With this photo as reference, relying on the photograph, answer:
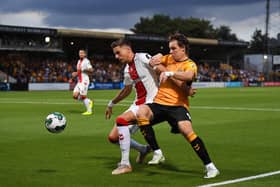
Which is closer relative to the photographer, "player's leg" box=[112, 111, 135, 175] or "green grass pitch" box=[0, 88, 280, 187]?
"green grass pitch" box=[0, 88, 280, 187]

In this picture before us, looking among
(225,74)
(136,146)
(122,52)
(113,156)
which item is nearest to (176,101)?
(122,52)

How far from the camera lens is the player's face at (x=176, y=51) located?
323 inches

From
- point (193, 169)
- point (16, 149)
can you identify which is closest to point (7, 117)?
point (16, 149)

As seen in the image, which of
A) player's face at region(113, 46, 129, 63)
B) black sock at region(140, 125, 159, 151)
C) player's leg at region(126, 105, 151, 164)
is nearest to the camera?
black sock at region(140, 125, 159, 151)

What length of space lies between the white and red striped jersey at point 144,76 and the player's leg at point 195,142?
3.06 feet

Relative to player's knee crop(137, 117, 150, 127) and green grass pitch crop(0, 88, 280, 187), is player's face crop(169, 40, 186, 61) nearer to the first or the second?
player's knee crop(137, 117, 150, 127)

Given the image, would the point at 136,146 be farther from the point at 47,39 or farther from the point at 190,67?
the point at 47,39

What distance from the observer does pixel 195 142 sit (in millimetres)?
8055

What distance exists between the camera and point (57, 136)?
13664 mm

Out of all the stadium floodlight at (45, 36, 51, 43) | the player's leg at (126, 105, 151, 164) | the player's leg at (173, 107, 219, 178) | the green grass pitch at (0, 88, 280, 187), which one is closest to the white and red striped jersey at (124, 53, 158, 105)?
the player's leg at (126, 105, 151, 164)

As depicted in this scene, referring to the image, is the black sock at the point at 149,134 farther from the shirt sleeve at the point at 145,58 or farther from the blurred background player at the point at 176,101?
the shirt sleeve at the point at 145,58

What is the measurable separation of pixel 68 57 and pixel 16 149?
64162 millimetres

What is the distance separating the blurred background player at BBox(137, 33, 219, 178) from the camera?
8.01 m

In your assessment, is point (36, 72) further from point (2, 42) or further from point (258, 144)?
point (258, 144)
